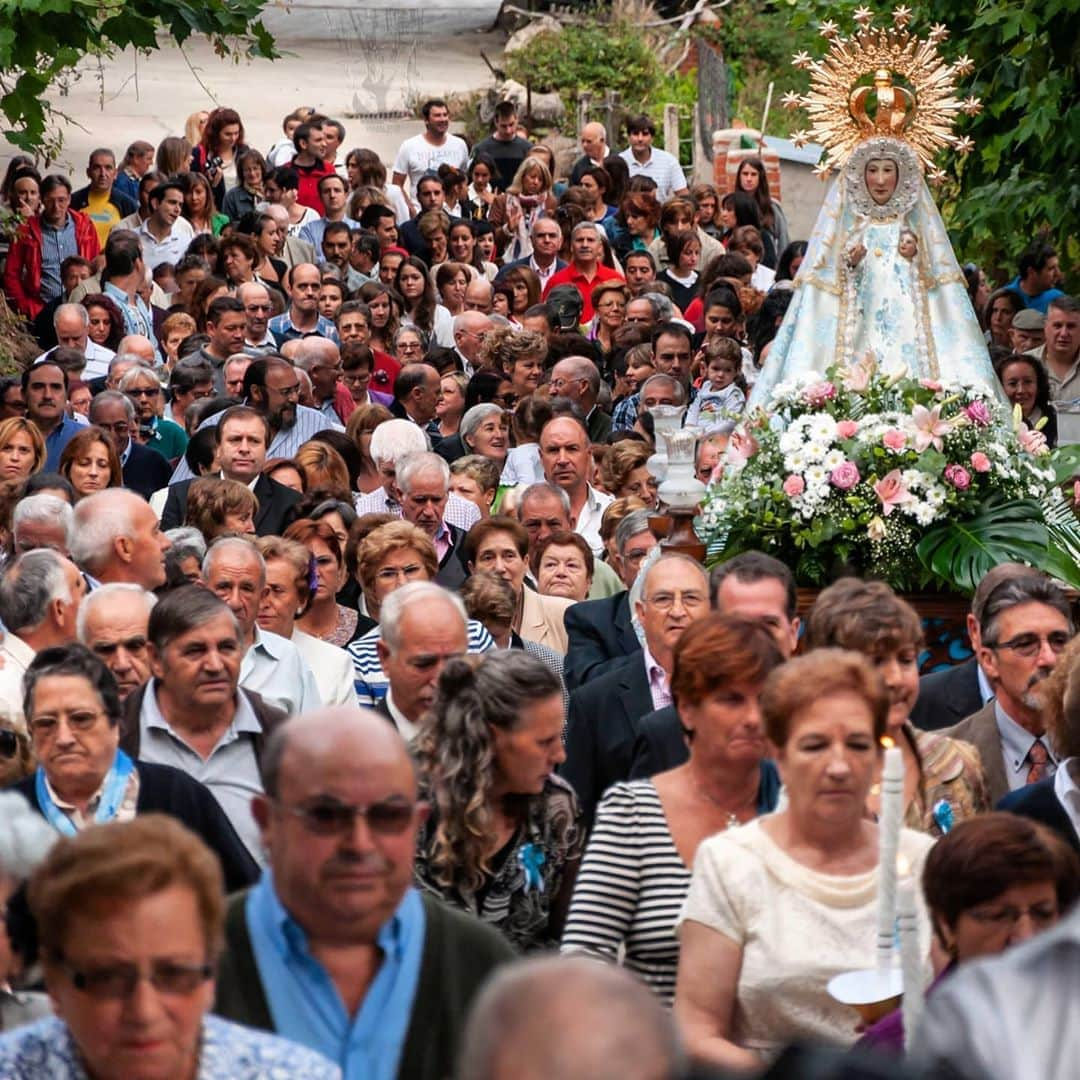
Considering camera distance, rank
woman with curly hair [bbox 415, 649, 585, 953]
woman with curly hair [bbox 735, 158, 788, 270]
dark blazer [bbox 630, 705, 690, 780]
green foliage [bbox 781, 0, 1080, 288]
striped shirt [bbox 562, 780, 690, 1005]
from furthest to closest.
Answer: woman with curly hair [bbox 735, 158, 788, 270]
green foliage [bbox 781, 0, 1080, 288]
dark blazer [bbox 630, 705, 690, 780]
woman with curly hair [bbox 415, 649, 585, 953]
striped shirt [bbox 562, 780, 690, 1005]

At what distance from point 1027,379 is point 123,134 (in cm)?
1476

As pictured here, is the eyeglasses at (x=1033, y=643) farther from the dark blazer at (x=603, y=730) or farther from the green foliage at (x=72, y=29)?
the green foliage at (x=72, y=29)

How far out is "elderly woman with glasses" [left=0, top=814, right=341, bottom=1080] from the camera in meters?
3.40

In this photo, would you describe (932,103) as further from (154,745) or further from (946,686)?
(154,745)

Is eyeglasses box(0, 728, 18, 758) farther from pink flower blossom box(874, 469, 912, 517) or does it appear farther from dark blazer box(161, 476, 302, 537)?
dark blazer box(161, 476, 302, 537)

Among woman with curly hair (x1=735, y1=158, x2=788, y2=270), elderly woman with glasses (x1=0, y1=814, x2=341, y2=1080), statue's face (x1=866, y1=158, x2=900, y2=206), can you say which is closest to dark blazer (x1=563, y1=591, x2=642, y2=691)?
statue's face (x1=866, y1=158, x2=900, y2=206)

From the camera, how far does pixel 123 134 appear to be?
25172 mm

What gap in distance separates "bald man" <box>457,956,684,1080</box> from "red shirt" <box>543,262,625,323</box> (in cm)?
1504

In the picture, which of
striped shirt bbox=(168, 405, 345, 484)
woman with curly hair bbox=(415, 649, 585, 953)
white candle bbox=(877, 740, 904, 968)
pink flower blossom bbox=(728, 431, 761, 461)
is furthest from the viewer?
striped shirt bbox=(168, 405, 345, 484)

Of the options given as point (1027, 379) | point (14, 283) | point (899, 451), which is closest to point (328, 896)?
point (899, 451)

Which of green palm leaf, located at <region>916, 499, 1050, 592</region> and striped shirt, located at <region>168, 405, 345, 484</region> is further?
striped shirt, located at <region>168, 405, 345, 484</region>

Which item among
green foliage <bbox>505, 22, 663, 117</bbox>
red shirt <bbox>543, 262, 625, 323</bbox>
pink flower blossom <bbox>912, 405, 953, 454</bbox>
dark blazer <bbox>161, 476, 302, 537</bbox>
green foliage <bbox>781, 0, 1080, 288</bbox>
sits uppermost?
green foliage <bbox>505, 22, 663, 117</bbox>

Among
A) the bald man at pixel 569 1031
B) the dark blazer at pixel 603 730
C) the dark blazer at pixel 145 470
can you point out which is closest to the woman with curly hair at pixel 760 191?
the dark blazer at pixel 145 470

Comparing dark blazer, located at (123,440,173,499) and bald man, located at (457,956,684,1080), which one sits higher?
dark blazer, located at (123,440,173,499)
